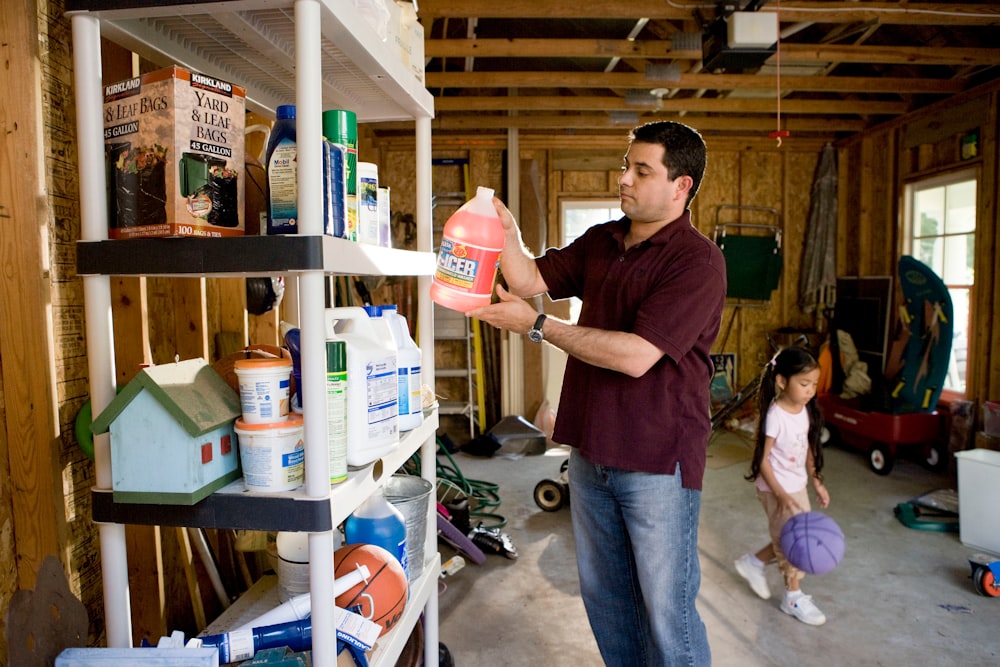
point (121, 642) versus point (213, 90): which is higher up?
point (213, 90)

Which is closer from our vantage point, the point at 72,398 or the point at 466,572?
the point at 72,398

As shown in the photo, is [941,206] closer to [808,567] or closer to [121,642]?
[808,567]

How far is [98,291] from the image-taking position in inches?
46.1

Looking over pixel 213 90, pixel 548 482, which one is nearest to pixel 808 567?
pixel 548 482

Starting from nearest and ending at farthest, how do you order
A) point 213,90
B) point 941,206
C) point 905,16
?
point 213,90
point 905,16
point 941,206

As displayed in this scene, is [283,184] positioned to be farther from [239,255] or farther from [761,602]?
[761,602]

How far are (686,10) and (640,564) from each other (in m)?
3.21

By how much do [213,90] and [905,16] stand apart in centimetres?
415

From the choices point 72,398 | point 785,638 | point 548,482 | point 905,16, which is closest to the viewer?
point 72,398

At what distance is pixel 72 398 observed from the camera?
135 cm

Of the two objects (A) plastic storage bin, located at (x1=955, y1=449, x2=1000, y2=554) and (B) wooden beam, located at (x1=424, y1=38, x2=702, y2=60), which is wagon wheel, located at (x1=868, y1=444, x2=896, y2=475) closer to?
(A) plastic storage bin, located at (x1=955, y1=449, x2=1000, y2=554)

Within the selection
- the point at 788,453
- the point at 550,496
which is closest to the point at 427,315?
the point at 788,453

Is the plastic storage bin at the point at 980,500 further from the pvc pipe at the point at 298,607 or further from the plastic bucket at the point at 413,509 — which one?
the pvc pipe at the point at 298,607

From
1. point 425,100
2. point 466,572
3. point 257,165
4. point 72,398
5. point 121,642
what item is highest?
point 425,100
